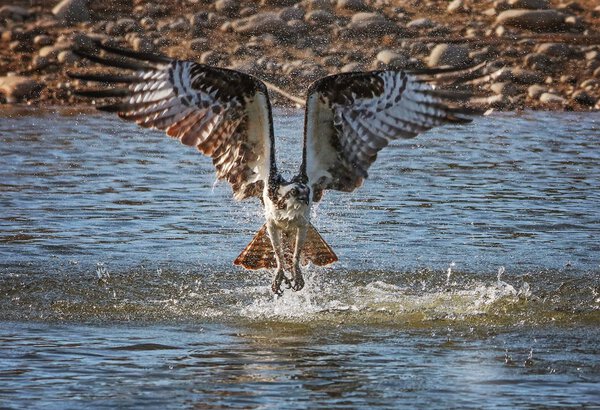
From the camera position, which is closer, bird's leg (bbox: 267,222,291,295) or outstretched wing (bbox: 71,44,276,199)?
outstretched wing (bbox: 71,44,276,199)

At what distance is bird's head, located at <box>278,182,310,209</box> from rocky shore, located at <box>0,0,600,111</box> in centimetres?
960

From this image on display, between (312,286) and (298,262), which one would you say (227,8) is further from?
(298,262)

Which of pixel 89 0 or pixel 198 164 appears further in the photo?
pixel 89 0

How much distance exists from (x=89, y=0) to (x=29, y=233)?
11.2m

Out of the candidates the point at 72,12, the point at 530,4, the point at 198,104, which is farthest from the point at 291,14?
the point at 198,104

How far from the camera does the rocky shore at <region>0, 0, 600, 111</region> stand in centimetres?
1966

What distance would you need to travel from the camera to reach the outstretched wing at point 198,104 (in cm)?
895

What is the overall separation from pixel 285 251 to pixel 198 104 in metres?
1.29

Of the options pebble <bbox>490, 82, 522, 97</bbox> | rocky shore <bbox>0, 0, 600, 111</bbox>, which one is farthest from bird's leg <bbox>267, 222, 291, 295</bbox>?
pebble <bbox>490, 82, 522, 97</bbox>

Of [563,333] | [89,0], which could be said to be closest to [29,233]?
[563,333]

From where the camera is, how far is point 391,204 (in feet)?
43.0

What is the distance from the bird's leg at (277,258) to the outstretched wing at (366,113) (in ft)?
1.34

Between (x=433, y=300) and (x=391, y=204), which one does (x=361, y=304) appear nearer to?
(x=433, y=300)

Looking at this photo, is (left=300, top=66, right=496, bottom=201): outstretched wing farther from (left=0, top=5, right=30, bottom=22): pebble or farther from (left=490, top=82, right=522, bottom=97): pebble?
(left=0, top=5, right=30, bottom=22): pebble
